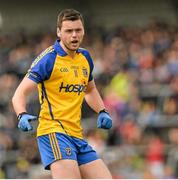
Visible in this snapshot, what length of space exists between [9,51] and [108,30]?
10.3 feet

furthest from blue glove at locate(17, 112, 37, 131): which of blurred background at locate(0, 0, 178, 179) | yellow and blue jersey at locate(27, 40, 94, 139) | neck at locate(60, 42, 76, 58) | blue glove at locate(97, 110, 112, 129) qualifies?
blurred background at locate(0, 0, 178, 179)

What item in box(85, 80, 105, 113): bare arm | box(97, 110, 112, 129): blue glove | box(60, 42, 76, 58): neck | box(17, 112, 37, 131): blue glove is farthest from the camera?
box(85, 80, 105, 113): bare arm

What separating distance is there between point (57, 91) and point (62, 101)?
0.10 metres

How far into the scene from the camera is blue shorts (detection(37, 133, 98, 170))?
723 centimetres

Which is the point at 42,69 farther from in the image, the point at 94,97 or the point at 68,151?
the point at 94,97

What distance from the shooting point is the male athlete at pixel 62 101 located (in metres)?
7.23

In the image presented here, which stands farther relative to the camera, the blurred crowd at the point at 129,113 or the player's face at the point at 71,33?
the blurred crowd at the point at 129,113

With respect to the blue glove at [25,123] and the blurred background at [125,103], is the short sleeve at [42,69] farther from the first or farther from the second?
the blurred background at [125,103]

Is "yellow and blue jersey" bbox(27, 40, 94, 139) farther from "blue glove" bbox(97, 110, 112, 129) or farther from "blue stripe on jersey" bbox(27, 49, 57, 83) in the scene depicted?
"blue glove" bbox(97, 110, 112, 129)


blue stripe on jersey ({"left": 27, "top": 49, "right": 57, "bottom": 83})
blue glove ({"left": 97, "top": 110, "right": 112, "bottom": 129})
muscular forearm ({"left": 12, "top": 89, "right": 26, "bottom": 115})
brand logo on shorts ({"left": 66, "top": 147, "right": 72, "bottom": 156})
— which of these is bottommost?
brand logo on shorts ({"left": 66, "top": 147, "right": 72, "bottom": 156})

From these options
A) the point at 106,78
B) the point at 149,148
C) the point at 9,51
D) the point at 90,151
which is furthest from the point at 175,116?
the point at 90,151

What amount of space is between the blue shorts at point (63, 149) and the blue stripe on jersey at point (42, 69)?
502mm

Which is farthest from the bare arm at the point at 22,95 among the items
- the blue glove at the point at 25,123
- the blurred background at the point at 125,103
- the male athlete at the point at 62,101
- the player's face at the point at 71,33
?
the blurred background at the point at 125,103

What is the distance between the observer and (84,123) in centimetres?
1526
